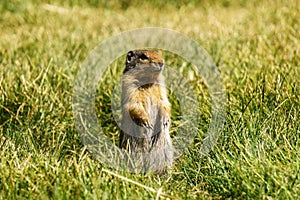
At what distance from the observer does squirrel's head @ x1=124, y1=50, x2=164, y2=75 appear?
328 centimetres

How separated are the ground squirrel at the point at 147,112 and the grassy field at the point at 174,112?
0.47 feet

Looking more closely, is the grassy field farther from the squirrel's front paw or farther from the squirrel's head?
the squirrel's head

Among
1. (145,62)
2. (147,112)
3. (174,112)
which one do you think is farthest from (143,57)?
(174,112)

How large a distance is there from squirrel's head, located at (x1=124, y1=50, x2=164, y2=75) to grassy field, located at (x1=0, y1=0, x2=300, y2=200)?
0.54 meters

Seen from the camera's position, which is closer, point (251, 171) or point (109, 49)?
point (251, 171)

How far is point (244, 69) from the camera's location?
4.62 metres

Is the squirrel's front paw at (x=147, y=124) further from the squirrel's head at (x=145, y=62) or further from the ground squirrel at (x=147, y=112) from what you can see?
the squirrel's head at (x=145, y=62)

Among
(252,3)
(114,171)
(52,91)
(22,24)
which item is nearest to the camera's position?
(114,171)

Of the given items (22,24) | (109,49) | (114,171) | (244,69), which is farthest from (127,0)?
(114,171)

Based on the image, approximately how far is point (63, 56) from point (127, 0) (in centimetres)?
344

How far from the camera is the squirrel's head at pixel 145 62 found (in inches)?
129

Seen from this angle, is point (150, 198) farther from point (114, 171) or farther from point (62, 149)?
point (62, 149)

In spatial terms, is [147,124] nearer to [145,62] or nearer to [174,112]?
[145,62]

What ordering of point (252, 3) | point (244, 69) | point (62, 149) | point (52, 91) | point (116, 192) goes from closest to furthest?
point (116, 192) → point (62, 149) → point (52, 91) → point (244, 69) → point (252, 3)
